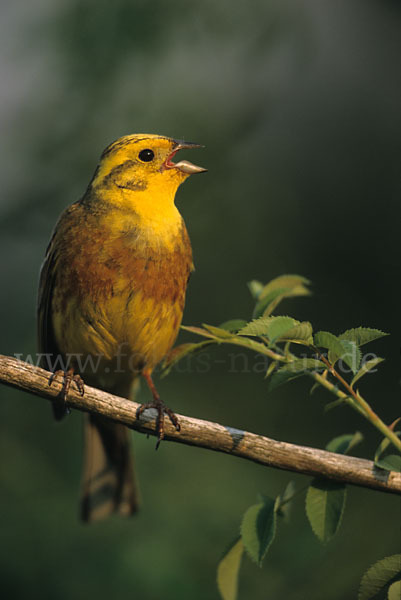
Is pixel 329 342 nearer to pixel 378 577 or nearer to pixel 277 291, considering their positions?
pixel 277 291

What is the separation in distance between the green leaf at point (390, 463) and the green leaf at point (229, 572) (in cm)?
61

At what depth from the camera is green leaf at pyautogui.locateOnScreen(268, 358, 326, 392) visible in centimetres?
221

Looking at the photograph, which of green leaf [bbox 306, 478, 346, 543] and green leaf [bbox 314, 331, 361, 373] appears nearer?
green leaf [bbox 314, 331, 361, 373]

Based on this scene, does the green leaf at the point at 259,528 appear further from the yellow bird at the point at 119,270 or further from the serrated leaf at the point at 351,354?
the yellow bird at the point at 119,270

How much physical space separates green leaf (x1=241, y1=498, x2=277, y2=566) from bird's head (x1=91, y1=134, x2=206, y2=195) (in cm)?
203

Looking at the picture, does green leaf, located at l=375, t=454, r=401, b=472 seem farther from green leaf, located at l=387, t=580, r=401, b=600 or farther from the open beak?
the open beak

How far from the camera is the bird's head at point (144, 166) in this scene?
3.92 m

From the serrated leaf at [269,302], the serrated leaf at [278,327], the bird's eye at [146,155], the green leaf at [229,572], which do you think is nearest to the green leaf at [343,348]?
the serrated leaf at [278,327]

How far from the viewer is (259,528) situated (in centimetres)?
243

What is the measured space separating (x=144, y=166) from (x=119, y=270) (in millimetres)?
689

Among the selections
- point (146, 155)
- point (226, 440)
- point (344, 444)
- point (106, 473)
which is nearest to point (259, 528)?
point (226, 440)

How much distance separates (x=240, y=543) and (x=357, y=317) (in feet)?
8.52

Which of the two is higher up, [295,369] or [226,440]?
[295,369]

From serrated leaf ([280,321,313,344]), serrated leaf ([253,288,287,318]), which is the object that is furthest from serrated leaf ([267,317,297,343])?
serrated leaf ([253,288,287,318])
